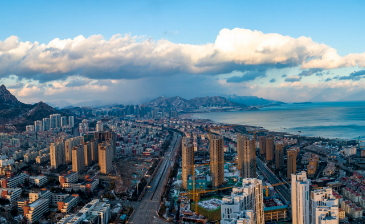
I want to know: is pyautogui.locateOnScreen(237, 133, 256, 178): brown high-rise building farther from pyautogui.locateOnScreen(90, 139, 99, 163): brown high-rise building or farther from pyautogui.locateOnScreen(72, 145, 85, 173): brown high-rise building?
pyautogui.locateOnScreen(90, 139, 99, 163): brown high-rise building

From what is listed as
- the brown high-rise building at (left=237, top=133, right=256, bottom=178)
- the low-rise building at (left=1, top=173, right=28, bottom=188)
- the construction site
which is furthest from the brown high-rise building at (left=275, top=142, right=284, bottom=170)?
the low-rise building at (left=1, top=173, right=28, bottom=188)

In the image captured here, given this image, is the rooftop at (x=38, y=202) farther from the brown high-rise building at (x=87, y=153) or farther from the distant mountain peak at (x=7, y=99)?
the distant mountain peak at (x=7, y=99)

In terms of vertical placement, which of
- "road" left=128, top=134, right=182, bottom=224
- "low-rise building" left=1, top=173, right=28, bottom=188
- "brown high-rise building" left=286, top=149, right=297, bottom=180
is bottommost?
"road" left=128, top=134, right=182, bottom=224

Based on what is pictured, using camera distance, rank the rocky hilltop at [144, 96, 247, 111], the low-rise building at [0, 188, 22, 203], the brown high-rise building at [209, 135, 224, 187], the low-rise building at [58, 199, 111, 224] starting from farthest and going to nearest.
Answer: the rocky hilltop at [144, 96, 247, 111], the brown high-rise building at [209, 135, 224, 187], the low-rise building at [0, 188, 22, 203], the low-rise building at [58, 199, 111, 224]

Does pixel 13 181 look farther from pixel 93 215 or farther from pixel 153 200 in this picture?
pixel 153 200

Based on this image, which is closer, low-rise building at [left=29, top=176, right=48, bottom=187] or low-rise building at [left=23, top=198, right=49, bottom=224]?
low-rise building at [left=23, top=198, right=49, bottom=224]

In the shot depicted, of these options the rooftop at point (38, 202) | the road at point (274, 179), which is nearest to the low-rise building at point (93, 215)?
the rooftop at point (38, 202)
